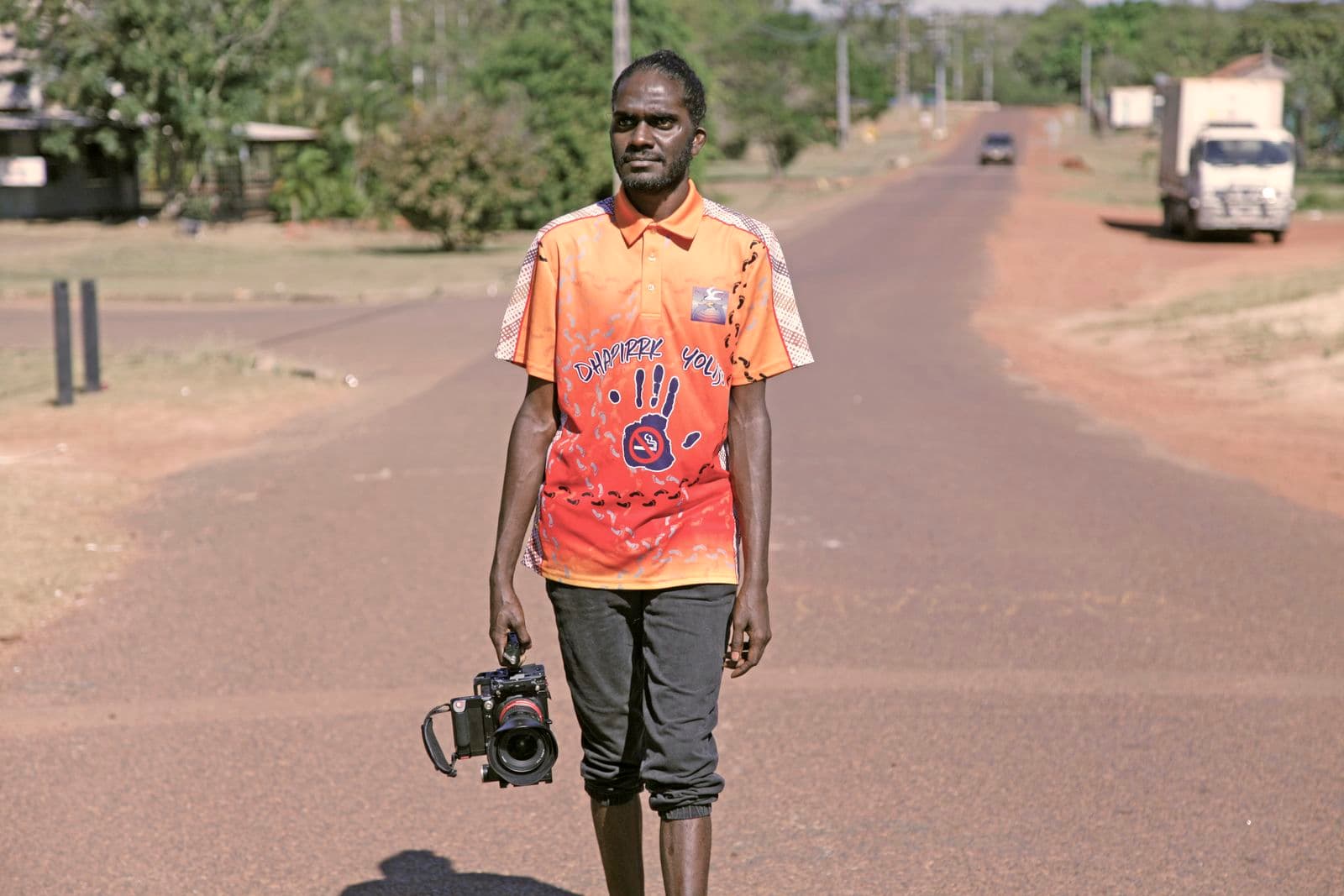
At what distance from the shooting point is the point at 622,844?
3.44m

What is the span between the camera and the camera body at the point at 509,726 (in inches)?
128

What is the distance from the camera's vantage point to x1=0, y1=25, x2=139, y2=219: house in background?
139 feet

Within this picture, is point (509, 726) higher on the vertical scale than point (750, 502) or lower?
lower

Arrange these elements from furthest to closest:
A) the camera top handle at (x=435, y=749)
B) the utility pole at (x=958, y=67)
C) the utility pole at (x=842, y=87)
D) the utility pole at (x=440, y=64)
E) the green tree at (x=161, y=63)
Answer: the utility pole at (x=958, y=67) → the utility pole at (x=842, y=87) → the utility pole at (x=440, y=64) → the green tree at (x=161, y=63) → the camera top handle at (x=435, y=749)

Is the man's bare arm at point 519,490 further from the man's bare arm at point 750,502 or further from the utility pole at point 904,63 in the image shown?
the utility pole at point 904,63

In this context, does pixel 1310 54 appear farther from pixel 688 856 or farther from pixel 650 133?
pixel 688 856

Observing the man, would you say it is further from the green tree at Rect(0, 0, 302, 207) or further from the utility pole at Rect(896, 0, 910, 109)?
the utility pole at Rect(896, 0, 910, 109)

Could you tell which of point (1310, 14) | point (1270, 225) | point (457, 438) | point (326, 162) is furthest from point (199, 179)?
point (1310, 14)

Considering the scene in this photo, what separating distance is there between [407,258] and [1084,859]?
28.5m

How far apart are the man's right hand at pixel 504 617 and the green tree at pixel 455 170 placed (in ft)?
94.1

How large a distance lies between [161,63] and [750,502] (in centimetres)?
3915

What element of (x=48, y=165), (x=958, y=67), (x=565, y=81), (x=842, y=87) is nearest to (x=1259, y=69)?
(x=842, y=87)

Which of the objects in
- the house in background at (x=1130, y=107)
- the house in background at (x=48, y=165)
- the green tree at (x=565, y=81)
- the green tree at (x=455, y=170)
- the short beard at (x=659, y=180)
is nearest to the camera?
the short beard at (x=659, y=180)

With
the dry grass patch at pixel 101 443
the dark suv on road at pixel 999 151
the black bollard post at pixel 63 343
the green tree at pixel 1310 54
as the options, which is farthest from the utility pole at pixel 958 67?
the black bollard post at pixel 63 343
